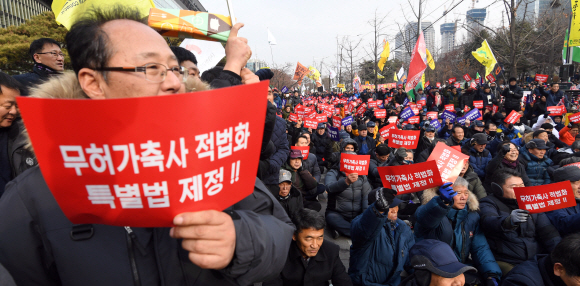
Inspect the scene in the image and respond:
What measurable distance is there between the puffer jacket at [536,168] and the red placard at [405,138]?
1.63 meters

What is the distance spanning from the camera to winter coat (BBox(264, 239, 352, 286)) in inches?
107

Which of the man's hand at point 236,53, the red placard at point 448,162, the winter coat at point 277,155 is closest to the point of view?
the man's hand at point 236,53

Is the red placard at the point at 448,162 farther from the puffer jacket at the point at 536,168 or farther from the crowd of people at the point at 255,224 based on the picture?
the puffer jacket at the point at 536,168

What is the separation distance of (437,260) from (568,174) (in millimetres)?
2342

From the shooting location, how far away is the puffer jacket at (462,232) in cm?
311

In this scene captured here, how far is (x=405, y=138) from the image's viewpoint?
18.3 ft

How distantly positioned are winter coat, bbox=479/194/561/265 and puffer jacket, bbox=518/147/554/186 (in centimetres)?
224

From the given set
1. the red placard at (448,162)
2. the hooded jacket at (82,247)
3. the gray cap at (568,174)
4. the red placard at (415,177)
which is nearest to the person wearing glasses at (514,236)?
the red placard at (448,162)

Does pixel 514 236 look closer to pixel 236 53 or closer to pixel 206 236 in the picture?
pixel 236 53

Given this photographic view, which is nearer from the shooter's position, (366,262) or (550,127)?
(366,262)

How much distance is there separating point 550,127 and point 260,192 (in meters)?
7.63

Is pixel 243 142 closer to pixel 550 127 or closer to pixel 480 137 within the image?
pixel 480 137

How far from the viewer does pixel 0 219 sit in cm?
93

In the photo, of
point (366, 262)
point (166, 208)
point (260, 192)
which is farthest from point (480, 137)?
point (166, 208)
